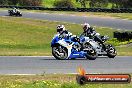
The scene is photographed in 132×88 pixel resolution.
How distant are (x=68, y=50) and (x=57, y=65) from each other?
7.92ft

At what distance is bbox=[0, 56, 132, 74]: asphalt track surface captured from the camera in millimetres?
14607

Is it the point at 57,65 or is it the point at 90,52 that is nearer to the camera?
the point at 57,65

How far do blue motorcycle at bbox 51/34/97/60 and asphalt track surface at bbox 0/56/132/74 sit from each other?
28 centimetres

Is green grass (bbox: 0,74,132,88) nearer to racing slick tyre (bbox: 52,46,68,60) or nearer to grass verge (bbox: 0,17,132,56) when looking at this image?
racing slick tyre (bbox: 52,46,68,60)

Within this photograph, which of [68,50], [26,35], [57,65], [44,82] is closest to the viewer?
[44,82]

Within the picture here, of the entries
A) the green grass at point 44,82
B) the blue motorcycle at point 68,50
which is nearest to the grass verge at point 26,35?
the blue motorcycle at point 68,50

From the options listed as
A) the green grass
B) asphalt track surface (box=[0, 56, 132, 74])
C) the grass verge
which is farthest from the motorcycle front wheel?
the grass verge

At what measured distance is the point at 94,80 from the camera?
29.8 feet

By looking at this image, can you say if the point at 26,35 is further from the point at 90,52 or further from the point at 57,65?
the point at 57,65

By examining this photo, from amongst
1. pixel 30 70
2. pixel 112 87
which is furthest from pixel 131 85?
pixel 30 70

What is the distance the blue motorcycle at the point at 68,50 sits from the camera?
18406mm

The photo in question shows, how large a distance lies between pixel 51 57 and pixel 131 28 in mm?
27969

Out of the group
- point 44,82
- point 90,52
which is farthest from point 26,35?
point 44,82

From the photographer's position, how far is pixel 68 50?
18.5 m
